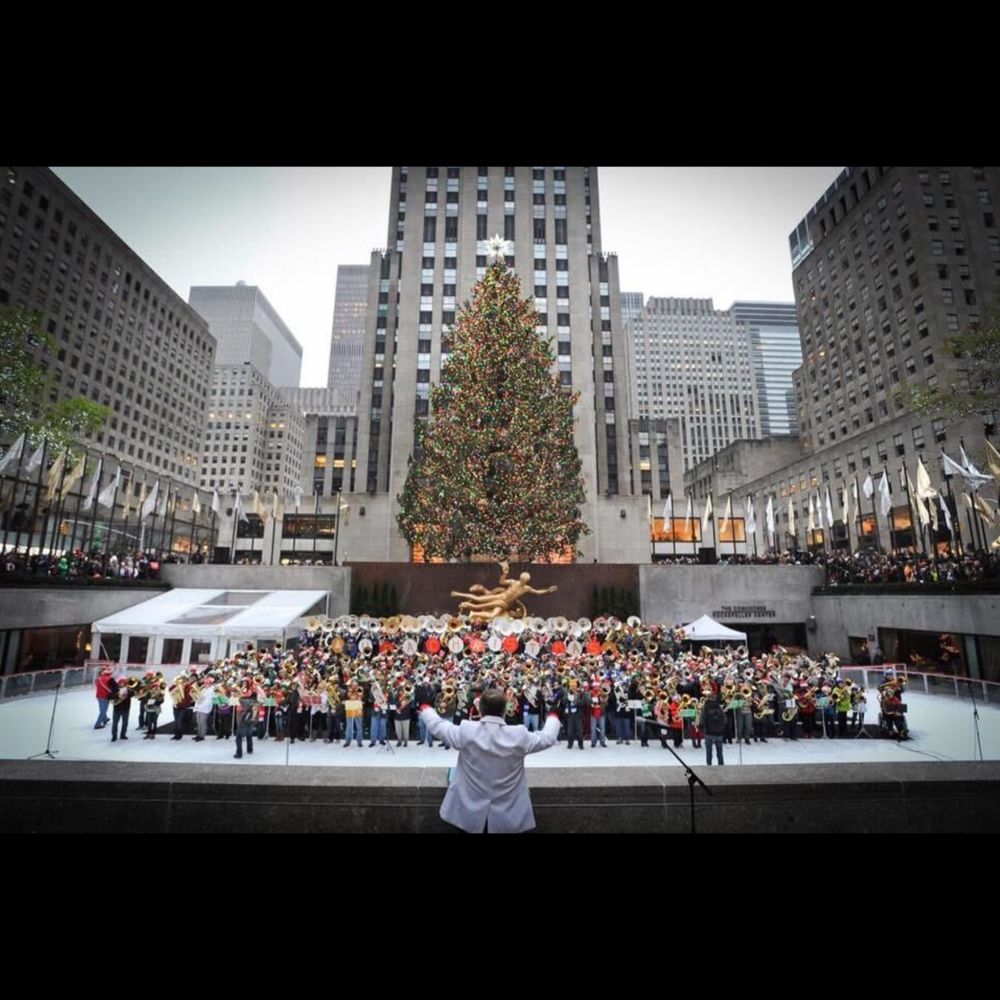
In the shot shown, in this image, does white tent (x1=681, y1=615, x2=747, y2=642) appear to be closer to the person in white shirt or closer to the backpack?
the backpack

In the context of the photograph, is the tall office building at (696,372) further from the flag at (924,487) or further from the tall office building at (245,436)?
the flag at (924,487)

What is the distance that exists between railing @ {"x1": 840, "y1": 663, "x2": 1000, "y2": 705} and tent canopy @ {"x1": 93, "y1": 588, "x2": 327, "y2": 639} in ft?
68.3

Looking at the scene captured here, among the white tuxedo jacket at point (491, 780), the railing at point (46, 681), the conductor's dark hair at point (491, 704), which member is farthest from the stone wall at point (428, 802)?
the railing at point (46, 681)

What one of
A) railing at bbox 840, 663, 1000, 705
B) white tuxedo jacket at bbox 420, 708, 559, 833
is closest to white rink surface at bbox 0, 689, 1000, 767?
railing at bbox 840, 663, 1000, 705

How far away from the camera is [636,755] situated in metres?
13.2

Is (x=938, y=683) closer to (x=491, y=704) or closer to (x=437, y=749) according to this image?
(x=437, y=749)

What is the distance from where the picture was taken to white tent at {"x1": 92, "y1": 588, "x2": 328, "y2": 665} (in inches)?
864

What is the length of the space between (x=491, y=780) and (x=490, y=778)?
2cm

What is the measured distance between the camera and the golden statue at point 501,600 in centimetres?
2677

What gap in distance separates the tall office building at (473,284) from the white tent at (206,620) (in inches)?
981

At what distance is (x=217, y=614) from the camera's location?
24.0m
